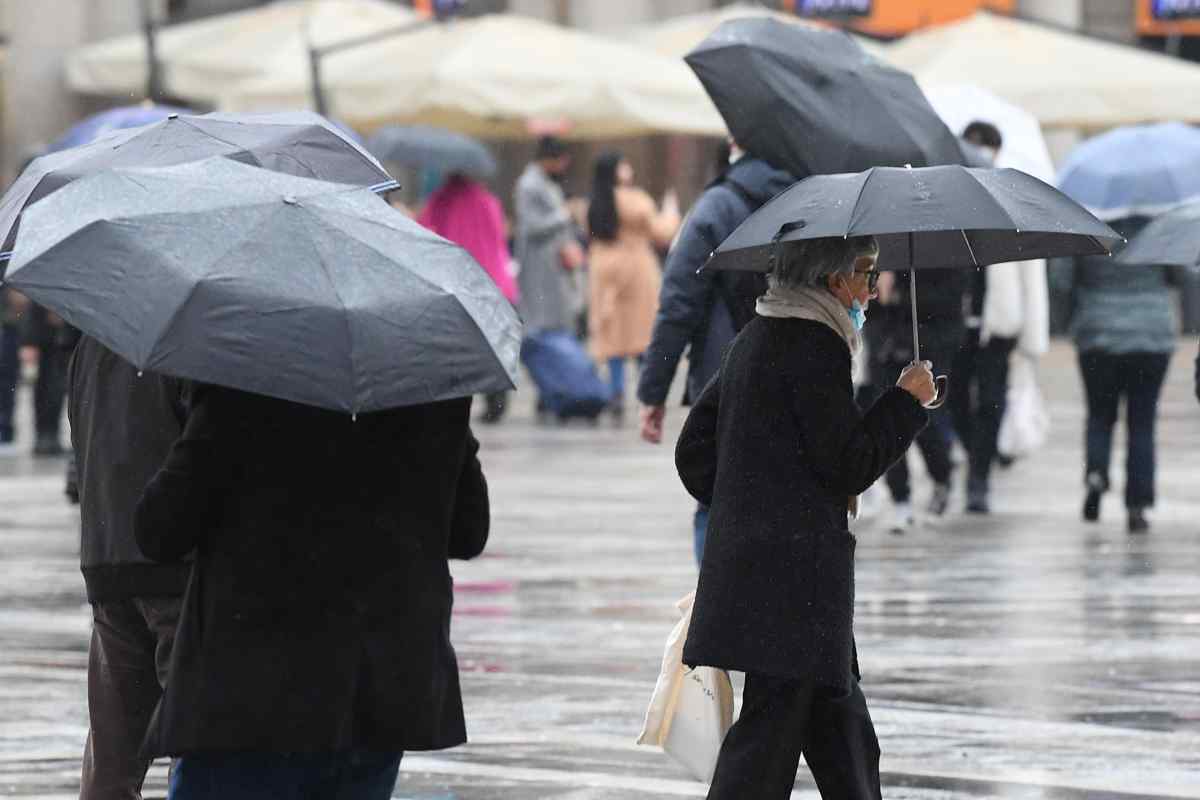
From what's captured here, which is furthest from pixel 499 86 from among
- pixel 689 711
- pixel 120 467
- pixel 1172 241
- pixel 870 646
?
pixel 120 467

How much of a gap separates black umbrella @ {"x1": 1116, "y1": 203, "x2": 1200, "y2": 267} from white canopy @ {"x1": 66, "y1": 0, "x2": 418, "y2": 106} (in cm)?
1882

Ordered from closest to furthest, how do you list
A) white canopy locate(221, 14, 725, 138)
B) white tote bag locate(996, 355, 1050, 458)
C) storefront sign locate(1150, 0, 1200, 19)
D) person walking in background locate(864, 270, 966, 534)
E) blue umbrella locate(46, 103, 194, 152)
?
blue umbrella locate(46, 103, 194, 152) → person walking in background locate(864, 270, 966, 534) → white tote bag locate(996, 355, 1050, 458) → white canopy locate(221, 14, 725, 138) → storefront sign locate(1150, 0, 1200, 19)

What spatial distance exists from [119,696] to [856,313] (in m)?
1.83

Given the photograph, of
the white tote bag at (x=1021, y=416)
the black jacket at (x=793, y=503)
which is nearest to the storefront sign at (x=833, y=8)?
the white tote bag at (x=1021, y=416)

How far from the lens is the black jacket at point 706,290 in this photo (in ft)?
29.4

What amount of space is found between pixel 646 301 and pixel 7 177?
47.6 feet

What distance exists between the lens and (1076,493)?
54.3 feet

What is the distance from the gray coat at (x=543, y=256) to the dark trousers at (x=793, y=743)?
52.5 feet

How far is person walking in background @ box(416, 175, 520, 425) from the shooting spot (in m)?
21.9

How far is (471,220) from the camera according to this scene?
21.9 meters

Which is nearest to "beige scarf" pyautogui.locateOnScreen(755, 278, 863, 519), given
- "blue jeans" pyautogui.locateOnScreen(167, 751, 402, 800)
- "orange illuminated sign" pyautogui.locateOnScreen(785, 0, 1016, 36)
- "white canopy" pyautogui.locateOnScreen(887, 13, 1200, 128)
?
"blue jeans" pyautogui.locateOnScreen(167, 751, 402, 800)

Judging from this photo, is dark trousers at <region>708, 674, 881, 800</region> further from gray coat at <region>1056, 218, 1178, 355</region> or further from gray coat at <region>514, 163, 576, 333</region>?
gray coat at <region>514, 163, 576, 333</region>

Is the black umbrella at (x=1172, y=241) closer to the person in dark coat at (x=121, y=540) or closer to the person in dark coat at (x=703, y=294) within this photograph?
the person in dark coat at (x=703, y=294)

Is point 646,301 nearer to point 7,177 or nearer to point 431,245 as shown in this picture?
point 7,177
